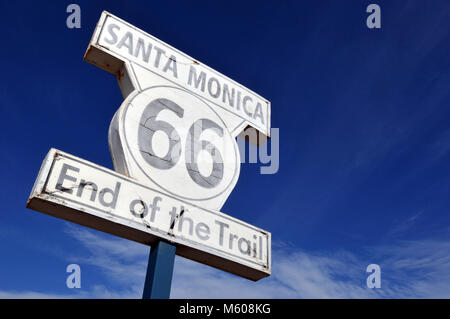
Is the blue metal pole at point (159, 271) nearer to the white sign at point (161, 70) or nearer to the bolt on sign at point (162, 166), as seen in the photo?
the bolt on sign at point (162, 166)

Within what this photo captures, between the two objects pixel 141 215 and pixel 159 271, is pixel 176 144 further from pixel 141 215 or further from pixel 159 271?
pixel 159 271

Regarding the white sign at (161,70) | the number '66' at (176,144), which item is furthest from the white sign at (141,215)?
the white sign at (161,70)

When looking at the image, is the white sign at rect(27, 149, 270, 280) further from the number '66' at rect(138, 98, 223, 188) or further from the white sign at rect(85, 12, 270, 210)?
the number '66' at rect(138, 98, 223, 188)

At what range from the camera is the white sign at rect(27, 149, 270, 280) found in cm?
353

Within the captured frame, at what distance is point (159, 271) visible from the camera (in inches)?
149

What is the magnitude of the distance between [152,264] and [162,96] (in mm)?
2181

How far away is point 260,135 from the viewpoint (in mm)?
6141

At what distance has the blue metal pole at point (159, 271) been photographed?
3.66 m

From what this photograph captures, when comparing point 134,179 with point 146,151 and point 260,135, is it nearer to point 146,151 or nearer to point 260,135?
point 146,151

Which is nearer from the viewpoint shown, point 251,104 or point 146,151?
point 146,151

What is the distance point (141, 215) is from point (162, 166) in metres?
0.78

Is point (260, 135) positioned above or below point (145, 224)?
above

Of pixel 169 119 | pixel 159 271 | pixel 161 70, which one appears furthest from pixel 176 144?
pixel 159 271
